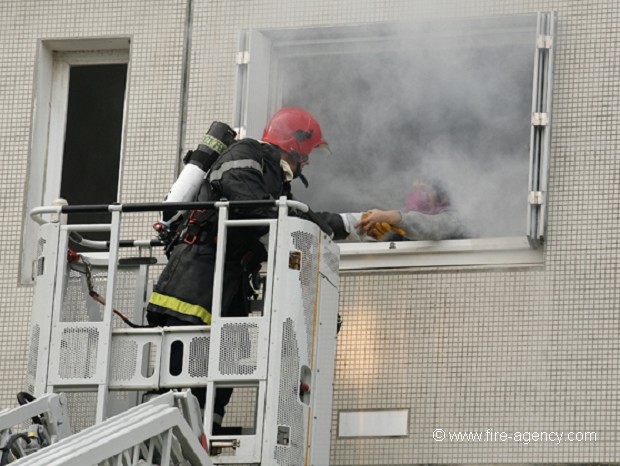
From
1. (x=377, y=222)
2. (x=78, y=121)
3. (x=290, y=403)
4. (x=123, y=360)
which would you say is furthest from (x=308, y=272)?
Answer: (x=78, y=121)

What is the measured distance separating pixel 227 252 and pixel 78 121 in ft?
10.1

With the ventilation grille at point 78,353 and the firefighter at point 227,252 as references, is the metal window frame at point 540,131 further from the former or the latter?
the ventilation grille at point 78,353

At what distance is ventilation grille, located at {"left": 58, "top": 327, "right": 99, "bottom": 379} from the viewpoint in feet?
40.9

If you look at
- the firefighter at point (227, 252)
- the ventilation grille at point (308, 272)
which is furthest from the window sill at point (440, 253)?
the ventilation grille at point (308, 272)

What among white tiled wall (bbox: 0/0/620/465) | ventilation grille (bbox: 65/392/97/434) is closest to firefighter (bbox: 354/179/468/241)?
white tiled wall (bbox: 0/0/620/465)

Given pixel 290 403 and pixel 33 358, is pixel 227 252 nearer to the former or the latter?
pixel 290 403

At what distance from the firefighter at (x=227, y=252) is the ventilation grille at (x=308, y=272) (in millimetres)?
244

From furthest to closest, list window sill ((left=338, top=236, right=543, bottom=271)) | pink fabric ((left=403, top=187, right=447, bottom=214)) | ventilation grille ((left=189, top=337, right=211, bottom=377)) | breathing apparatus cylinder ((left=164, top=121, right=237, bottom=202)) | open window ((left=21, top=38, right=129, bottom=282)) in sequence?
1. open window ((left=21, top=38, right=129, bottom=282))
2. pink fabric ((left=403, top=187, right=447, bottom=214))
3. window sill ((left=338, top=236, right=543, bottom=271))
4. breathing apparatus cylinder ((left=164, top=121, right=237, bottom=202))
5. ventilation grille ((left=189, top=337, right=211, bottom=377))

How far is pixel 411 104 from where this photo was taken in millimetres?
14602

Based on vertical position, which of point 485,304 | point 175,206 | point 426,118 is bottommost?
point 485,304

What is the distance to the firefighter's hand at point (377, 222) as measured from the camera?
13.8m

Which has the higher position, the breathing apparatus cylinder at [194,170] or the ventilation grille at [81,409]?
the breathing apparatus cylinder at [194,170]

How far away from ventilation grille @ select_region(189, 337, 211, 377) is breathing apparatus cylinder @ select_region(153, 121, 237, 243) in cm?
93

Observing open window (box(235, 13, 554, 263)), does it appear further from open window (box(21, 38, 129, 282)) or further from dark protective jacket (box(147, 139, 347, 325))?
dark protective jacket (box(147, 139, 347, 325))
